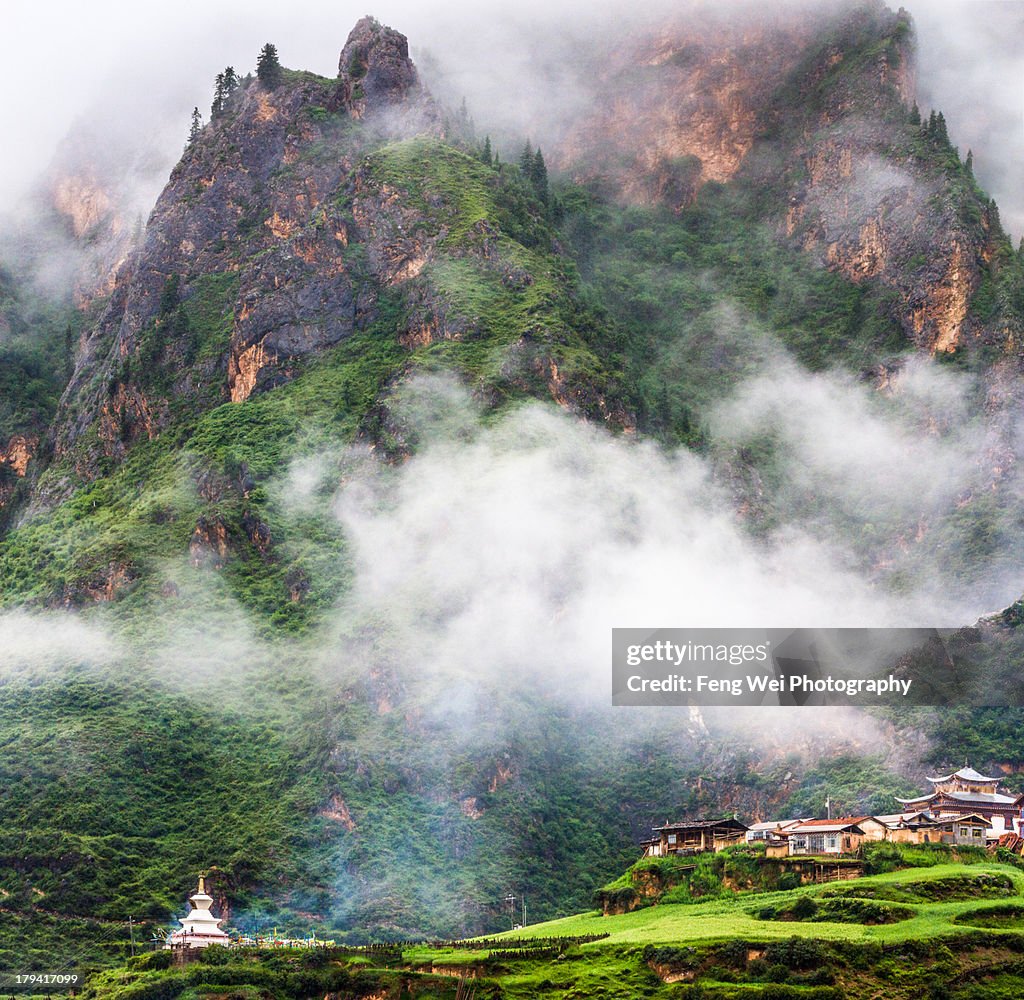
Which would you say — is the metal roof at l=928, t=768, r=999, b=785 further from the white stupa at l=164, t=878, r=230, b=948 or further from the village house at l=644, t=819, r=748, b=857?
the white stupa at l=164, t=878, r=230, b=948

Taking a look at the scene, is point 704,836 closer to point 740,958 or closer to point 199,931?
point 740,958

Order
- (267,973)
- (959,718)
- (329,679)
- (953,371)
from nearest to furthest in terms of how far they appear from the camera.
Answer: (267,973)
(959,718)
(329,679)
(953,371)

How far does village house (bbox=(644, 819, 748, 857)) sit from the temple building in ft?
35.3

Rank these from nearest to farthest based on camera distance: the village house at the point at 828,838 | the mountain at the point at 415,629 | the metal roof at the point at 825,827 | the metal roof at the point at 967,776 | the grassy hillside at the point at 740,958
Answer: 1. the grassy hillside at the point at 740,958
2. the village house at the point at 828,838
3. the metal roof at the point at 825,827
4. the metal roof at the point at 967,776
5. the mountain at the point at 415,629

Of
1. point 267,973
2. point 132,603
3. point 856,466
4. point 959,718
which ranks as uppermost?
point 856,466

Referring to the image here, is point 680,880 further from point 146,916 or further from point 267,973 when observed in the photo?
point 146,916

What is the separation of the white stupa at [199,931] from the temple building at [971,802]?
4094 centimetres

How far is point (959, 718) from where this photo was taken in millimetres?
159500

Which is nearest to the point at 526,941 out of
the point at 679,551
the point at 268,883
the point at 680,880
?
the point at 680,880

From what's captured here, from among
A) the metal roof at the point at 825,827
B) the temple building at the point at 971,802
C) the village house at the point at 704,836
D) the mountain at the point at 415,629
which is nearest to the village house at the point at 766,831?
the village house at the point at 704,836

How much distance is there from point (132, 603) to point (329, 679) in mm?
17986

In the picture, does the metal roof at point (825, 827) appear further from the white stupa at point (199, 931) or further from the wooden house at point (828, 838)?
the white stupa at point (199, 931)

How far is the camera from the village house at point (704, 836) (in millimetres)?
135500

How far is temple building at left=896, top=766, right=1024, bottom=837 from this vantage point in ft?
447
